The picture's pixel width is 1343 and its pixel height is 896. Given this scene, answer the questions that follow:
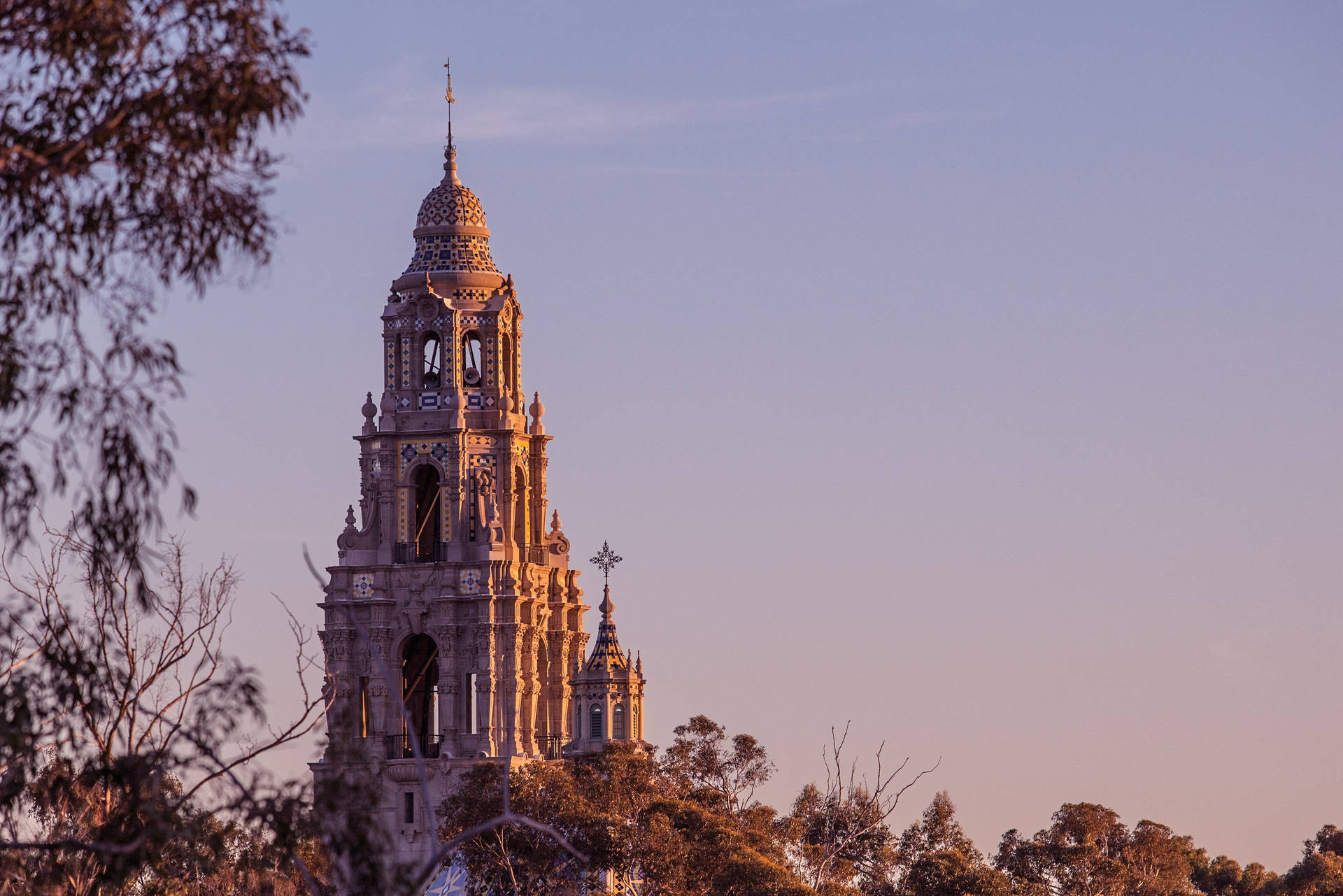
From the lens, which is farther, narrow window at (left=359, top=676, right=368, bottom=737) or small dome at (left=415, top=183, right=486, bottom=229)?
small dome at (left=415, top=183, right=486, bottom=229)

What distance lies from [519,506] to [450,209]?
12.3 metres

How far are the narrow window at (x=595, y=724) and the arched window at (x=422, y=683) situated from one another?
5.50 meters

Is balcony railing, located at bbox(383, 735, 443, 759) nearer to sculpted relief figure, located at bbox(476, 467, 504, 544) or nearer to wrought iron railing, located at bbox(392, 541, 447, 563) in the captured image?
wrought iron railing, located at bbox(392, 541, 447, 563)

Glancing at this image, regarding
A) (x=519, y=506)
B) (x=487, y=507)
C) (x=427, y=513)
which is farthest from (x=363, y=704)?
(x=519, y=506)

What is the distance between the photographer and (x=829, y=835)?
101500mm

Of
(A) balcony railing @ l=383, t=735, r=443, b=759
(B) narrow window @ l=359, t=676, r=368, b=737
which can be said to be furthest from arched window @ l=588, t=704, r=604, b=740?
(B) narrow window @ l=359, t=676, r=368, b=737

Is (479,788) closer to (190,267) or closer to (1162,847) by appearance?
(1162,847)

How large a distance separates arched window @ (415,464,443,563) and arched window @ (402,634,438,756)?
3114mm

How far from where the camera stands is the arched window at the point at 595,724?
99938 mm

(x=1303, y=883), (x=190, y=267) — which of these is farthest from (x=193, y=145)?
(x=1303, y=883)

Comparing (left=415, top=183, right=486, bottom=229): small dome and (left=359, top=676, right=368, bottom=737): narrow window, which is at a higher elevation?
(left=415, top=183, right=486, bottom=229): small dome

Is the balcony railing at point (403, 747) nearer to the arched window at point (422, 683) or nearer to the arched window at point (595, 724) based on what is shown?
the arched window at point (422, 683)

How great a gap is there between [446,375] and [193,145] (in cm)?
7241

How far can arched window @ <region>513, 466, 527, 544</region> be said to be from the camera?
103 m
